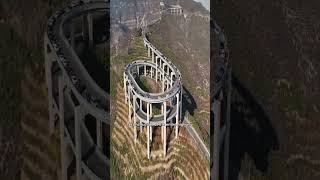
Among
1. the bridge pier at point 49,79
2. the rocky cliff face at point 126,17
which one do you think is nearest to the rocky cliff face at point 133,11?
the rocky cliff face at point 126,17

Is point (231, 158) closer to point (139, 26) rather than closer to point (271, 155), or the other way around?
point (271, 155)

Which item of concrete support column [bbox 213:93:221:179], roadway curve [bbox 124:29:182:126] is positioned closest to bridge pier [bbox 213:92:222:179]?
concrete support column [bbox 213:93:221:179]

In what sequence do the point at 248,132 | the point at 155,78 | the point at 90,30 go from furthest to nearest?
the point at 248,132
the point at 90,30
the point at 155,78

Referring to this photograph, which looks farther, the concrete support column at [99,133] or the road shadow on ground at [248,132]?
the road shadow on ground at [248,132]

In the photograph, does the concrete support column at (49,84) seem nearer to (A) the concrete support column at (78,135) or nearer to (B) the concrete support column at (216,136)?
(A) the concrete support column at (78,135)

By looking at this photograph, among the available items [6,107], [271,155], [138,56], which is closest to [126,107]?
[138,56]

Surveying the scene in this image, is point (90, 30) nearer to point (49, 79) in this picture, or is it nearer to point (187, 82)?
point (49, 79)

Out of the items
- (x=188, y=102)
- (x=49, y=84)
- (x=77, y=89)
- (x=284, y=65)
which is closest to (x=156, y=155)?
(x=188, y=102)
